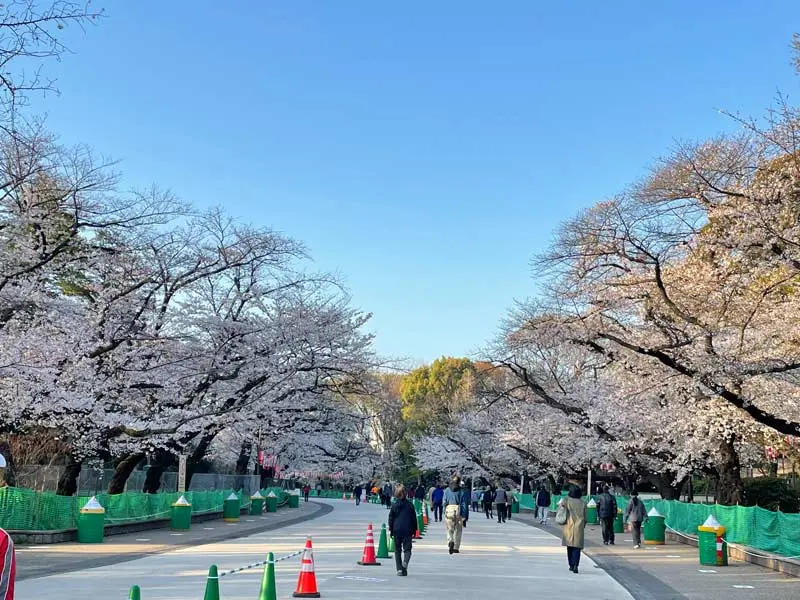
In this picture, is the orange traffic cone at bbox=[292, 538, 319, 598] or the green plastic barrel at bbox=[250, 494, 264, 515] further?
the green plastic barrel at bbox=[250, 494, 264, 515]

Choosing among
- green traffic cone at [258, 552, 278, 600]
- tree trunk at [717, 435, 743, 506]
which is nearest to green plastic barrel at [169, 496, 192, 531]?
tree trunk at [717, 435, 743, 506]

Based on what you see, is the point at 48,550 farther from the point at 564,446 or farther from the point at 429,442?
the point at 429,442

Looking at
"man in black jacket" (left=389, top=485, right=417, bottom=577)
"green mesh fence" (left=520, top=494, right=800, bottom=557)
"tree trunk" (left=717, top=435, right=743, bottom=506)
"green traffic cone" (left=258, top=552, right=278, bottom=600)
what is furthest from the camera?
"tree trunk" (left=717, top=435, right=743, bottom=506)

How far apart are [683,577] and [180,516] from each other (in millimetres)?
16464

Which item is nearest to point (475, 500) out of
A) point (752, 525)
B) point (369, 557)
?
point (752, 525)

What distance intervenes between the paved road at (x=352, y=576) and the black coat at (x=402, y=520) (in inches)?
27.4

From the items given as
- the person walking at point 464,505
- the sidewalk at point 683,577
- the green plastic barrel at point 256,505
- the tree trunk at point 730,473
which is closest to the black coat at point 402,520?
the sidewalk at point 683,577

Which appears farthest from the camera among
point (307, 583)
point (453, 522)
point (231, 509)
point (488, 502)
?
point (488, 502)

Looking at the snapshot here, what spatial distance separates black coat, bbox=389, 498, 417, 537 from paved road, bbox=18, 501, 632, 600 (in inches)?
27.4

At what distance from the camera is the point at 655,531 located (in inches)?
1007

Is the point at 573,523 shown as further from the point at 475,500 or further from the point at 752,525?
the point at 475,500

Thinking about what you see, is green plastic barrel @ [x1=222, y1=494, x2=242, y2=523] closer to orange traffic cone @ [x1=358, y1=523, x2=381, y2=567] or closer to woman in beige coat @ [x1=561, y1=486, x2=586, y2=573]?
orange traffic cone @ [x1=358, y1=523, x2=381, y2=567]

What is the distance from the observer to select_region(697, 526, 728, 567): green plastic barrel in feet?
61.6

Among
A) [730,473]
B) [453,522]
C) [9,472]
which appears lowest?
[453,522]
